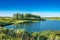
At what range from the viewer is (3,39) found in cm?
625

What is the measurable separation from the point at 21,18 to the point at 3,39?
142ft

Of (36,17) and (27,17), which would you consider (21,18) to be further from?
(36,17)

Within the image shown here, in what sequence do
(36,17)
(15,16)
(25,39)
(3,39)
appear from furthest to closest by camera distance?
(36,17)
(15,16)
(25,39)
(3,39)

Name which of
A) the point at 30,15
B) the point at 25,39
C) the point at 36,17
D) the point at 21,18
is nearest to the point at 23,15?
the point at 21,18

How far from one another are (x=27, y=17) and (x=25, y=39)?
1711 inches

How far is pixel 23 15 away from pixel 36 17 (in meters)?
10.2

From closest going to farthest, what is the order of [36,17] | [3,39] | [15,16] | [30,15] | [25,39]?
1. [3,39]
2. [25,39]
3. [15,16]
4. [30,15]
5. [36,17]

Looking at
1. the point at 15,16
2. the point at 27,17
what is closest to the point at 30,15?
the point at 27,17

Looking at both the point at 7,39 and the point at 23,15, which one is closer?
the point at 7,39

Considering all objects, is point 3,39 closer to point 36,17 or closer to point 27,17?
point 27,17

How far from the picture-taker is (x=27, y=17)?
50312 mm

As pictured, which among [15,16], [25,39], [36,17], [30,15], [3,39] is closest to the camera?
[3,39]

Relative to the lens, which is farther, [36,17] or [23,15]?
[36,17]

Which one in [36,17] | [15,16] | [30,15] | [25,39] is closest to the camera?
[25,39]
